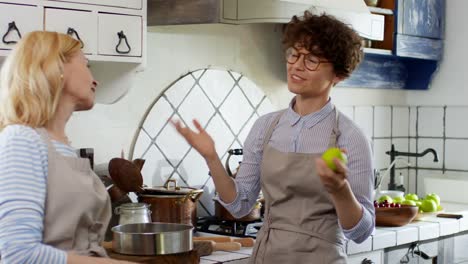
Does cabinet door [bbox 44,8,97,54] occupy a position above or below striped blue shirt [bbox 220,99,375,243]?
above

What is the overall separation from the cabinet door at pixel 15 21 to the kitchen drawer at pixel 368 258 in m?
1.58

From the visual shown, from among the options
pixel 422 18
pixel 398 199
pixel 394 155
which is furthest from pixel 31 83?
pixel 394 155

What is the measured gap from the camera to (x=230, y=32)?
3719mm

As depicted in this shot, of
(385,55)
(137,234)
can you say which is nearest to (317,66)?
(137,234)

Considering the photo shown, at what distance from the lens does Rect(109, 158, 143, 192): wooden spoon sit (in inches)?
115

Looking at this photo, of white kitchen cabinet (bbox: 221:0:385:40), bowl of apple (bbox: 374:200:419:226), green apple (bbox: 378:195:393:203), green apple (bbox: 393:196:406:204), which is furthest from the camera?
green apple (bbox: 393:196:406:204)

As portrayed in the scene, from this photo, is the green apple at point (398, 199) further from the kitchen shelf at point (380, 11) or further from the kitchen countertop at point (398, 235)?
Answer: the kitchen shelf at point (380, 11)

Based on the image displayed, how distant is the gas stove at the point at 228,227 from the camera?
3.23 meters

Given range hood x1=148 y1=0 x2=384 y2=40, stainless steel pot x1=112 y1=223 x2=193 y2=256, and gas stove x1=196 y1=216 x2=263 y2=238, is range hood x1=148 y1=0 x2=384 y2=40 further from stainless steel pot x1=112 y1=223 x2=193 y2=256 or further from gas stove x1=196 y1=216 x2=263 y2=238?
stainless steel pot x1=112 y1=223 x2=193 y2=256

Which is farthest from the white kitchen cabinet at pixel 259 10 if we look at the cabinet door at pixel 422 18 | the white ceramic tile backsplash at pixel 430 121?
the white ceramic tile backsplash at pixel 430 121

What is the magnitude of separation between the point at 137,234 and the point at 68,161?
1.96 feet

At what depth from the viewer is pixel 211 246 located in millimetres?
2838

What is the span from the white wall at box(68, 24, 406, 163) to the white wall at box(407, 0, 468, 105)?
2.77 feet

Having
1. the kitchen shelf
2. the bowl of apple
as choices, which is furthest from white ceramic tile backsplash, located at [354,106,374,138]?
the bowl of apple
